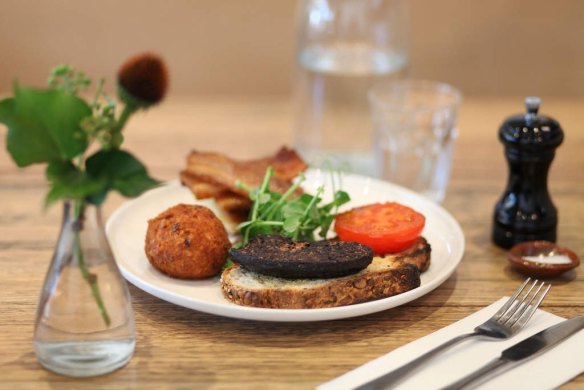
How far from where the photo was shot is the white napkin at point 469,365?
1062mm

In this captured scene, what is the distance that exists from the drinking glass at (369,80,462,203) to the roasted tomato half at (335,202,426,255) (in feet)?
1.49

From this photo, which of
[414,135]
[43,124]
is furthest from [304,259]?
[414,135]

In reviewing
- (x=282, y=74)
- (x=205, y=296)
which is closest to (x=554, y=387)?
(x=205, y=296)

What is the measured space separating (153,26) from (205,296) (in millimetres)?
2429

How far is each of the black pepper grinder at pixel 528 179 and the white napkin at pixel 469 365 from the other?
38cm

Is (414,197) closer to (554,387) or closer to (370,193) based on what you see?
(370,193)

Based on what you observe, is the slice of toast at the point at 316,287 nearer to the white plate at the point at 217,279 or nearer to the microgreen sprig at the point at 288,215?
the white plate at the point at 217,279

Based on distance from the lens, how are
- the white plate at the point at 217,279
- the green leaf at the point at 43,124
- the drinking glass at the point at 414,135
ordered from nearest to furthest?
the green leaf at the point at 43,124
the white plate at the point at 217,279
the drinking glass at the point at 414,135

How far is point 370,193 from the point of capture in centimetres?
177

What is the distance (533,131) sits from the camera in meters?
1.52

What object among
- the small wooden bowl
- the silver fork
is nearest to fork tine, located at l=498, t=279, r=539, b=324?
the silver fork

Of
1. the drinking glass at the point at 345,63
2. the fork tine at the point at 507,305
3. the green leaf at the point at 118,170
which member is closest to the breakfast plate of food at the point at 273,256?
the fork tine at the point at 507,305

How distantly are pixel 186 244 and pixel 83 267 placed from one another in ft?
1.00

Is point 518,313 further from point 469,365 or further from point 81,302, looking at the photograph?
point 81,302
